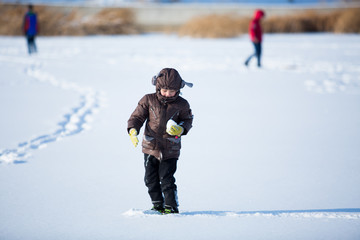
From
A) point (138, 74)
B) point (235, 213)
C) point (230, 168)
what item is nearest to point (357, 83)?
point (138, 74)

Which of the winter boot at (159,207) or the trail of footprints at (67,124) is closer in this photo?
the winter boot at (159,207)

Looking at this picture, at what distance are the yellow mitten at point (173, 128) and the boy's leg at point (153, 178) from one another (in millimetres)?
255

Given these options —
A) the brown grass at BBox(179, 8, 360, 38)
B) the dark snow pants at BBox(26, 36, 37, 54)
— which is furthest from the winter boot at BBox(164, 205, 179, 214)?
the brown grass at BBox(179, 8, 360, 38)

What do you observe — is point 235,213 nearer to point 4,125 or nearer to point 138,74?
point 4,125

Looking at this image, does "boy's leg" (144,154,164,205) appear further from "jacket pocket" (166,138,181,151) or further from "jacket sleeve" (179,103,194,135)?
"jacket sleeve" (179,103,194,135)

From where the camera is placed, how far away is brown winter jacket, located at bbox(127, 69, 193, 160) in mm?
2574

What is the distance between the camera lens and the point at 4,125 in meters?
4.93

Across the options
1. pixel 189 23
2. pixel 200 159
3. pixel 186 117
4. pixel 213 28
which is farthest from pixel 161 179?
pixel 189 23

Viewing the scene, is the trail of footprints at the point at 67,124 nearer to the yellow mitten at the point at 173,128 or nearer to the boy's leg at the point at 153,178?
the boy's leg at the point at 153,178

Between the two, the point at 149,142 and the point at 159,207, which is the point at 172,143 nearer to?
the point at 149,142

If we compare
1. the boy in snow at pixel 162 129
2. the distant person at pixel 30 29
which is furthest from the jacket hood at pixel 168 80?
the distant person at pixel 30 29

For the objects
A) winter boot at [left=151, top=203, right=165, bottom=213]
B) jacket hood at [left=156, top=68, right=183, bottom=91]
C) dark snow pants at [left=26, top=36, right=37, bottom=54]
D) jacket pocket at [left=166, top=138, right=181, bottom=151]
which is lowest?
winter boot at [left=151, top=203, right=165, bottom=213]

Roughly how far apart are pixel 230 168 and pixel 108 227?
1.44 m

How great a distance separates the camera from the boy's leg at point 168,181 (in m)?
2.60
